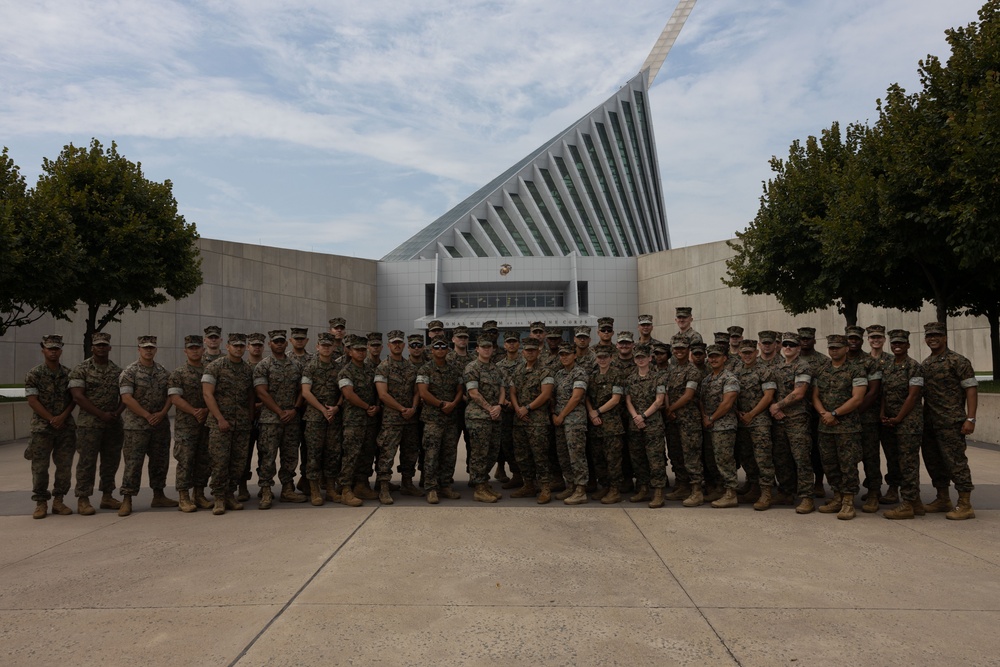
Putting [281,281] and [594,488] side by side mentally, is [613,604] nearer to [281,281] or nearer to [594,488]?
[594,488]

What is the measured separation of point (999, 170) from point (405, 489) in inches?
409

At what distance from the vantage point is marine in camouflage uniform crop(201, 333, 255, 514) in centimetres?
602

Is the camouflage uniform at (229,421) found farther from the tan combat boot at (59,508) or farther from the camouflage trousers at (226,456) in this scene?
the tan combat boot at (59,508)

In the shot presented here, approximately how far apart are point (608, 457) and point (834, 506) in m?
2.23

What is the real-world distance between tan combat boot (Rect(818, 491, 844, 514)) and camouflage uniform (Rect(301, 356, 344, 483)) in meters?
4.98

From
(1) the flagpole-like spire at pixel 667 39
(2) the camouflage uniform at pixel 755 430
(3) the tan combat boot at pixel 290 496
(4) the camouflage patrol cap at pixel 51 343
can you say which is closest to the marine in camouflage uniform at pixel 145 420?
(4) the camouflage patrol cap at pixel 51 343

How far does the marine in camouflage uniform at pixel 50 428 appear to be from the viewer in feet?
19.5

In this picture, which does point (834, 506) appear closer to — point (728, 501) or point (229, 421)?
point (728, 501)

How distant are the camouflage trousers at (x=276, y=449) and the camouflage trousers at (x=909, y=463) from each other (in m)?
6.01

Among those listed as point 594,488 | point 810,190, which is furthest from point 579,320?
point 594,488

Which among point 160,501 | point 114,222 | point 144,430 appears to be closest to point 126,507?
point 160,501

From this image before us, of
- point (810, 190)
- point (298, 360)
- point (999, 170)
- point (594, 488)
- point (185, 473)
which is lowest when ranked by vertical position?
point (594, 488)

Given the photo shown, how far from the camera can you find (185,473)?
6098mm

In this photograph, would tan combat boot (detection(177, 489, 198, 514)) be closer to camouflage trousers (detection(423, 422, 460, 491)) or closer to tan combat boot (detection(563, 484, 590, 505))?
camouflage trousers (detection(423, 422, 460, 491))
